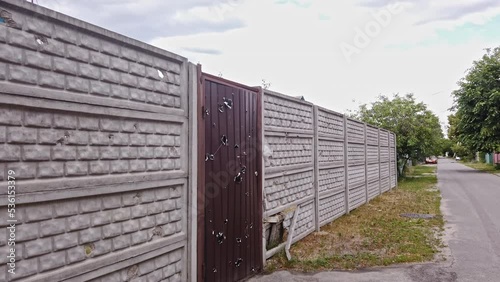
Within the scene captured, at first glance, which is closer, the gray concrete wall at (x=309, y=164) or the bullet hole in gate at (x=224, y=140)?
the bullet hole in gate at (x=224, y=140)

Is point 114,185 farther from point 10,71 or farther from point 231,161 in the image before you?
point 231,161

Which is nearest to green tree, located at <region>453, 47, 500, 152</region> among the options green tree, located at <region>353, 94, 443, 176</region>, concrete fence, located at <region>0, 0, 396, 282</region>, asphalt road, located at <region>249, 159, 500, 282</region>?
green tree, located at <region>353, 94, 443, 176</region>

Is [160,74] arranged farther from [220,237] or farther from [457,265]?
[457,265]

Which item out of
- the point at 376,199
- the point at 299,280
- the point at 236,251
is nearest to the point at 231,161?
the point at 236,251

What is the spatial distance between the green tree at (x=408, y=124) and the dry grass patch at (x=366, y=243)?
35.4ft

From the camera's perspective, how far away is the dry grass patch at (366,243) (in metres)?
5.38

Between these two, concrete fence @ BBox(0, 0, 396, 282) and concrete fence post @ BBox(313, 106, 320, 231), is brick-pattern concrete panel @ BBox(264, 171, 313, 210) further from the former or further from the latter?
concrete fence @ BBox(0, 0, 396, 282)

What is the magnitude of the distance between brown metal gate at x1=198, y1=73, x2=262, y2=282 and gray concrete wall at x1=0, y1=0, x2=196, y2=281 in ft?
1.10

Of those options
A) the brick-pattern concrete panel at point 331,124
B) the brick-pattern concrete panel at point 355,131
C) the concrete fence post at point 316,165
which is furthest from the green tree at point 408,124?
the concrete fence post at point 316,165

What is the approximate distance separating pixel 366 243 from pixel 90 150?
16.9ft

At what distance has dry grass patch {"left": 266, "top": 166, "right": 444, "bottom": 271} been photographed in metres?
5.38

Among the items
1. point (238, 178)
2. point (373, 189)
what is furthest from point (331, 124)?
point (373, 189)

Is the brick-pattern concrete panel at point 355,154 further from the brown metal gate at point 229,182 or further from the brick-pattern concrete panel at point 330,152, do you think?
the brown metal gate at point 229,182

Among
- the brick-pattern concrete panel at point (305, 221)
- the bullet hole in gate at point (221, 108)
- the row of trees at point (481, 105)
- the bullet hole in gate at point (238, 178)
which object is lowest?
the brick-pattern concrete panel at point (305, 221)
